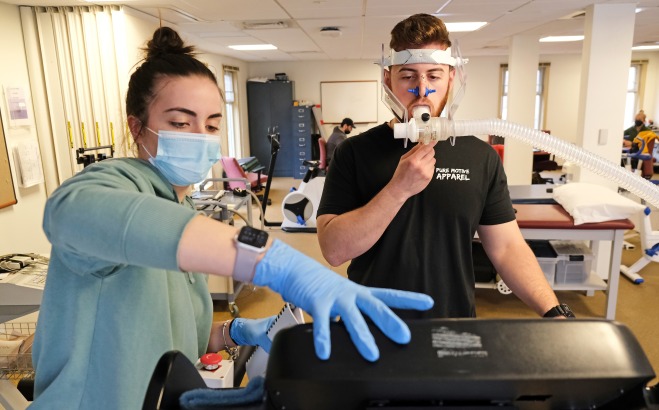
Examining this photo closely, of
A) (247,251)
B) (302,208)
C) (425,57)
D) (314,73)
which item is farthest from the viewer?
(314,73)

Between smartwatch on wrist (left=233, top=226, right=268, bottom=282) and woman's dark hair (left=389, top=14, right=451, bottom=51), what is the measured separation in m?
1.01

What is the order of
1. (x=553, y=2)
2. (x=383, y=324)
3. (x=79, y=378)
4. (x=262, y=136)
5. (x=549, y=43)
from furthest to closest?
(x=262, y=136), (x=549, y=43), (x=553, y=2), (x=79, y=378), (x=383, y=324)

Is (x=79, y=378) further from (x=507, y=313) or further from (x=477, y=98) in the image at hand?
(x=477, y=98)

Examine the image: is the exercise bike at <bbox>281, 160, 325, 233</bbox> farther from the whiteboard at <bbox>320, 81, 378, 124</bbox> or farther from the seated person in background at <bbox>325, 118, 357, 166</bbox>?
the whiteboard at <bbox>320, 81, 378, 124</bbox>

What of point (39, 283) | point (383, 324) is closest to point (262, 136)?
point (39, 283)

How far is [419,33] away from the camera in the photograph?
1.35m

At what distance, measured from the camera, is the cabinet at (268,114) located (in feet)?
34.8

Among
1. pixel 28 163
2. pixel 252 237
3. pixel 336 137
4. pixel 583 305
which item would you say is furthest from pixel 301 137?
pixel 252 237

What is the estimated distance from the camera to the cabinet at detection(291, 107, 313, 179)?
34.3 ft

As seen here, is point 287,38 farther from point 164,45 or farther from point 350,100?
point 164,45

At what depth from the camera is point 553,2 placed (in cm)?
446

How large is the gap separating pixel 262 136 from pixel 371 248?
9635 mm

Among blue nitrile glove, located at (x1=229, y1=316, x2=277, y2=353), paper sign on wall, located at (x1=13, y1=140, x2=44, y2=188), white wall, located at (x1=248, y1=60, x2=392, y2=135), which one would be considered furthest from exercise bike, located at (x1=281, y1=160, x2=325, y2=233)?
white wall, located at (x1=248, y1=60, x2=392, y2=135)

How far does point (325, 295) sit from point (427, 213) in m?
0.86
